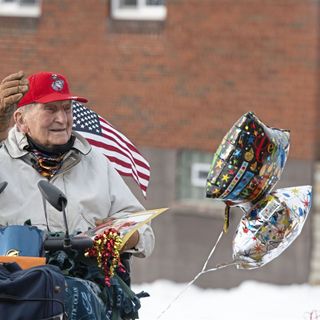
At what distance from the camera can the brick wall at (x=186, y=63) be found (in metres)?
12.5

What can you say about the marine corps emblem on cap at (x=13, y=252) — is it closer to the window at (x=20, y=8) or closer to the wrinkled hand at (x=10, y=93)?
the wrinkled hand at (x=10, y=93)

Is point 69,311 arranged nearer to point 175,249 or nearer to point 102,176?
point 102,176

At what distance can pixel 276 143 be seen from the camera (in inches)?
227

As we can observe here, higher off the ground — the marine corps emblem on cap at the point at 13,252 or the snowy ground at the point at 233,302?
the marine corps emblem on cap at the point at 13,252

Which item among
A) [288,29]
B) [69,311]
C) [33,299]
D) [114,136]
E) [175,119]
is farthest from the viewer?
[175,119]

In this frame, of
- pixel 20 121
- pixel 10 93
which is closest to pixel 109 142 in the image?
pixel 20 121

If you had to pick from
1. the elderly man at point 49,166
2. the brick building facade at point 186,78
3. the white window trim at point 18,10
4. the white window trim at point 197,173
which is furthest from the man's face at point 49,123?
the white window trim at point 18,10

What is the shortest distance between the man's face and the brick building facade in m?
6.98

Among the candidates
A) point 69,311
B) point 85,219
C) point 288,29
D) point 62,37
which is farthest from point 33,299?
point 62,37

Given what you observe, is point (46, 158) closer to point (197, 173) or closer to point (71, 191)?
point (71, 191)

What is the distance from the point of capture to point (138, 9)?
1366 cm

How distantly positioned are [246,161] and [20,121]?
1082 millimetres

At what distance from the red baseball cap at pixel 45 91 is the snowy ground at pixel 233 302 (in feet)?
8.35

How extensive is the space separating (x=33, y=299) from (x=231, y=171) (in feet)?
4.98
